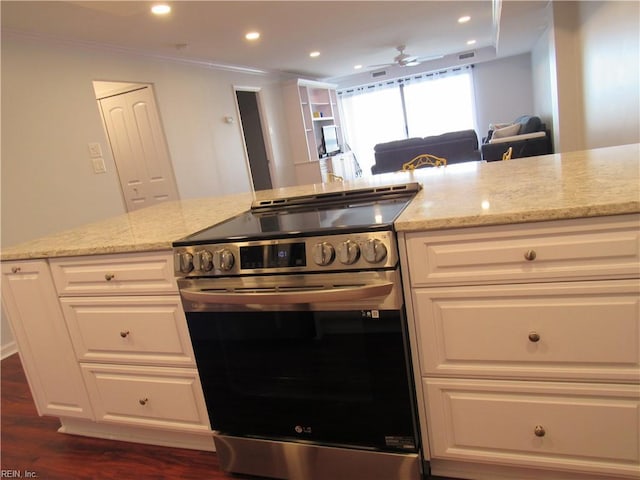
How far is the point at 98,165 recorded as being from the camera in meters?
3.84

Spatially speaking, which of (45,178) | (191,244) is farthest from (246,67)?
(191,244)

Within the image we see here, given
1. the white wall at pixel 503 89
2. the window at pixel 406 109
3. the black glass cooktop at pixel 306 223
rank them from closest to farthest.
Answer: the black glass cooktop at pixel 306 223 < the white wall at pixel 503 89 < the window at pixel 406 109

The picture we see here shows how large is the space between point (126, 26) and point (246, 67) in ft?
8.67

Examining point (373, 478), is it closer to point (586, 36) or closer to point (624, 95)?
point (624, 95)

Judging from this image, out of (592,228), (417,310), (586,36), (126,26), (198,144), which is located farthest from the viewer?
(198,144)

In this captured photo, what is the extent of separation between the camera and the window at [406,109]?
9.67 m

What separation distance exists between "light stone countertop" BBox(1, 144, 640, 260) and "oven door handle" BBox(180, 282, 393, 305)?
191 millimetres

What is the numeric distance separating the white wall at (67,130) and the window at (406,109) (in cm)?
589

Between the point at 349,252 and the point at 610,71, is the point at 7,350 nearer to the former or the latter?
the point at 349,252

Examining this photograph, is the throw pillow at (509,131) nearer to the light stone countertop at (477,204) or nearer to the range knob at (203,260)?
the light stone countertop at (477,204)

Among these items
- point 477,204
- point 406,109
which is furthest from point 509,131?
point 477,204

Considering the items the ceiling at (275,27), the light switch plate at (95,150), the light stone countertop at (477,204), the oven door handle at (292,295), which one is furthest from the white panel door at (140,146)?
the oven door handle at (292,295)

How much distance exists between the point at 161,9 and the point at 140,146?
6.06 feet

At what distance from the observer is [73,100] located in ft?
12.1
